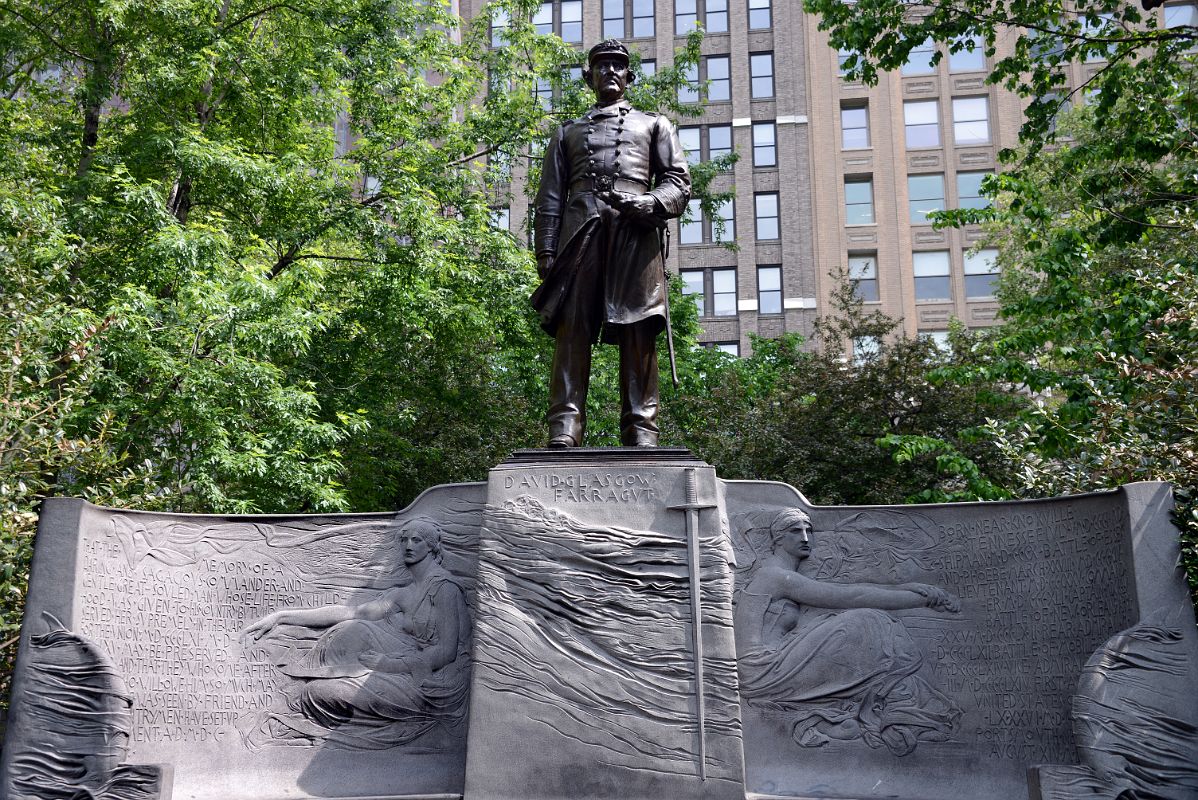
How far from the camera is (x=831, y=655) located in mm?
7637

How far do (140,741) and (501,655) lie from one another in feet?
8.30

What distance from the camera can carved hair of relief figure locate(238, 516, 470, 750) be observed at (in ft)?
25.2

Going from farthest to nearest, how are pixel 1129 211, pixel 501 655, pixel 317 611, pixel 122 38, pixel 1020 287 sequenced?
pixel 1020 287
pixel 122 38
pixel 1129 211
pixel 317 611
pixel 501 655

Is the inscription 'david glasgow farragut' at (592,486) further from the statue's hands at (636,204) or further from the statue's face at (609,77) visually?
the statue's face at (609,77)

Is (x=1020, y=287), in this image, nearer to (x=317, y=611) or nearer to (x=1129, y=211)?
(x=1129, y=211)

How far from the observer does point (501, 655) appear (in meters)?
7.29

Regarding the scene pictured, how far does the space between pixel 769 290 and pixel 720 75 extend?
8.53 m

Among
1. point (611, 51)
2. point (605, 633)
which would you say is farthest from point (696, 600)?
point (611, 51)

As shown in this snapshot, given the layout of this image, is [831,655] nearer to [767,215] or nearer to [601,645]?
[601,645]

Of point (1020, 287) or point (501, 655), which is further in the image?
point (1020, 287)

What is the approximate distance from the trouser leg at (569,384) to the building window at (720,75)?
35118 millimetres

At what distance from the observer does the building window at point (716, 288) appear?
1572 inches

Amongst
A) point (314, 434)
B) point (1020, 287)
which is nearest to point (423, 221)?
point (314, 434)

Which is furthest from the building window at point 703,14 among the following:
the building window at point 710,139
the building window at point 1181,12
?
the building window at point 1181,12
